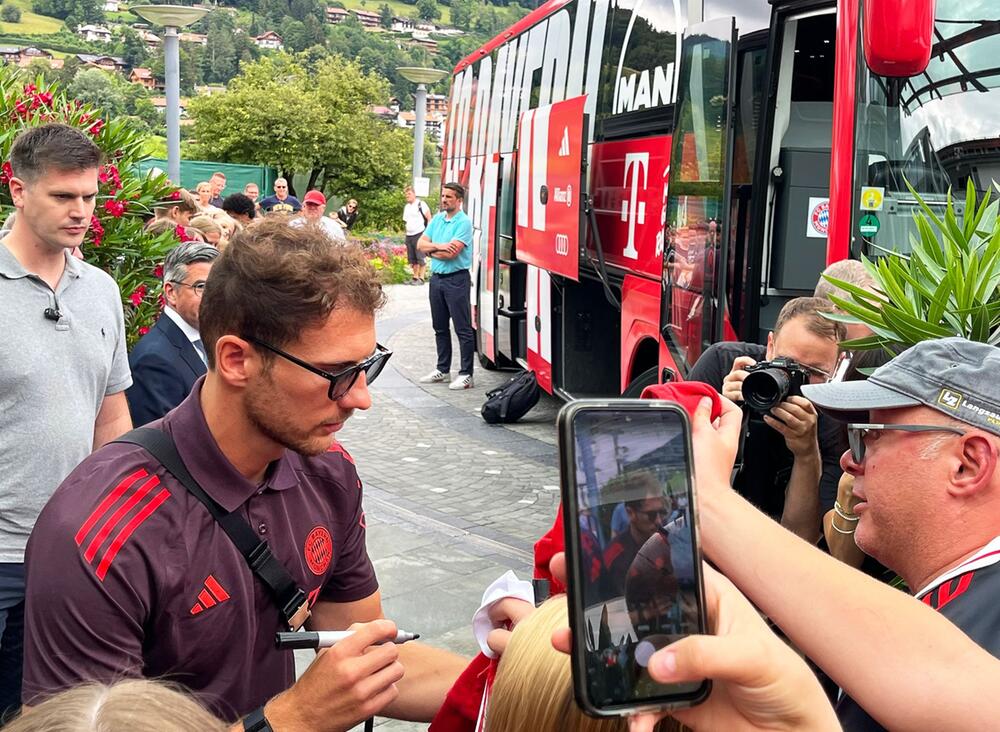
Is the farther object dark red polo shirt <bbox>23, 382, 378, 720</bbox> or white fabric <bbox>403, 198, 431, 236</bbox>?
white fabric <bbox>403, 198, 431, 236</bbox>

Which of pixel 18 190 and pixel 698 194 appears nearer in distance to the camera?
pixel 18 190

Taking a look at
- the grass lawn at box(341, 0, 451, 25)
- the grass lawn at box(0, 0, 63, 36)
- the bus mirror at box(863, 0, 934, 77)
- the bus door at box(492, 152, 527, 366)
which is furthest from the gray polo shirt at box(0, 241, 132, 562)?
the grass lawn at box(341, 0, 451, 25)

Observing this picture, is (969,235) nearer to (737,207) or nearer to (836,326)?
(836,326)

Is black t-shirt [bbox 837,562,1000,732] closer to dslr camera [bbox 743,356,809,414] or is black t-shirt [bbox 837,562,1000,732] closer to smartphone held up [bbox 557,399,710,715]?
smartphone held up [bbox 557,399,710,715]

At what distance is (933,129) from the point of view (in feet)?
15.6

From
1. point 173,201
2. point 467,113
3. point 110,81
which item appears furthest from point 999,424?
point 110,81

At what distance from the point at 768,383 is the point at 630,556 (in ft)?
7.94

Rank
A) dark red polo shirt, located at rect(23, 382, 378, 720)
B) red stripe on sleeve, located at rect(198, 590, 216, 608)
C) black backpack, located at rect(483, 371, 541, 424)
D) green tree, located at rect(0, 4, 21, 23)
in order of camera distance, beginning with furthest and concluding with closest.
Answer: green tree, located at rect(0, 4, 21, 23) → black backpack, located at rect(483, 371, 541, 424) → red stripe on sleeve, located at rect(198, 590, 216, 608) → dark red polo shirt, located at rect(23, 382, 378, 720)

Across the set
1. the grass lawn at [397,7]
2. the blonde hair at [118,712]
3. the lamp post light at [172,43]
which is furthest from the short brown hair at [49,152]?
the grass lawn at [397,7]

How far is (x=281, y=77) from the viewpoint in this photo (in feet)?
142

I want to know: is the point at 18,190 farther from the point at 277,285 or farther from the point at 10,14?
the point at 10,14

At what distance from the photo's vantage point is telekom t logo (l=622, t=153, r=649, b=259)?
740 cm

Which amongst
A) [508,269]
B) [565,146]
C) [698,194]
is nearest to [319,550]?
[698,194]

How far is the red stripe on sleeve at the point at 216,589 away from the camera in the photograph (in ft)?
6.98
